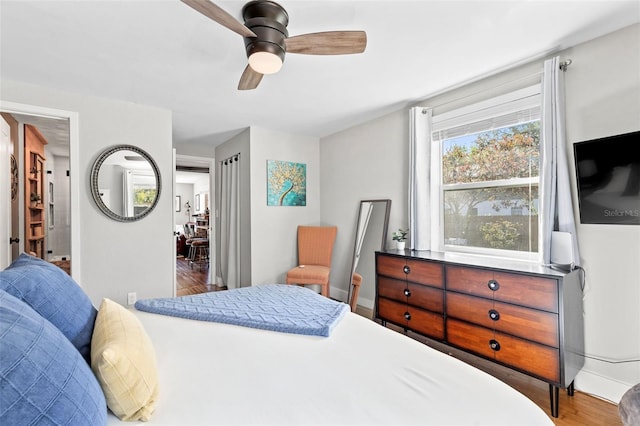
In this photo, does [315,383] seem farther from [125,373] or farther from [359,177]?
[359,177]

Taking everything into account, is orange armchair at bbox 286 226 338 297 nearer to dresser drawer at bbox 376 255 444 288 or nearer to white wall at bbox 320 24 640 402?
dresser drawer at bbox 376 255 444 288

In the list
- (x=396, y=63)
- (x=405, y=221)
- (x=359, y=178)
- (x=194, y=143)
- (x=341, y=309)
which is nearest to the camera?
(x=341, y=309)

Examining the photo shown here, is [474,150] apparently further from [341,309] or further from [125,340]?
[125,340]

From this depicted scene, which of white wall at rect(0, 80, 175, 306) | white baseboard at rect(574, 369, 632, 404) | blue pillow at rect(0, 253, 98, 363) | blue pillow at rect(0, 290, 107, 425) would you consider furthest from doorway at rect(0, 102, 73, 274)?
white baseboard at rect(574, 369, 632, 404)

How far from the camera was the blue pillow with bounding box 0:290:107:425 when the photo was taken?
64cm

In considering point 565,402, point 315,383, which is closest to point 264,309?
point 315,383

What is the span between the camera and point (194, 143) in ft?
16.7

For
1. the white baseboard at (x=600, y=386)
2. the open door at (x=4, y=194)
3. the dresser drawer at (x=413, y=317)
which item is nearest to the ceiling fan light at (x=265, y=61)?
the dresser drawer at (x=413, y=317)

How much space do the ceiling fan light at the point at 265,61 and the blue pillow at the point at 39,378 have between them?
1.55 m

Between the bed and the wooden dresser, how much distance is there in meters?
1.07

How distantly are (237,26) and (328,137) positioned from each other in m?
3.13

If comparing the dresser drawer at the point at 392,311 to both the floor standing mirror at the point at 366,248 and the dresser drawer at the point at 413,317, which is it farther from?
the floor standing mirror at the point at 366,248

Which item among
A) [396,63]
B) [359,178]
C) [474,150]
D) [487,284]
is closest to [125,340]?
[487,284]

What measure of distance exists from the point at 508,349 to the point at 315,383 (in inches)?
66.0
